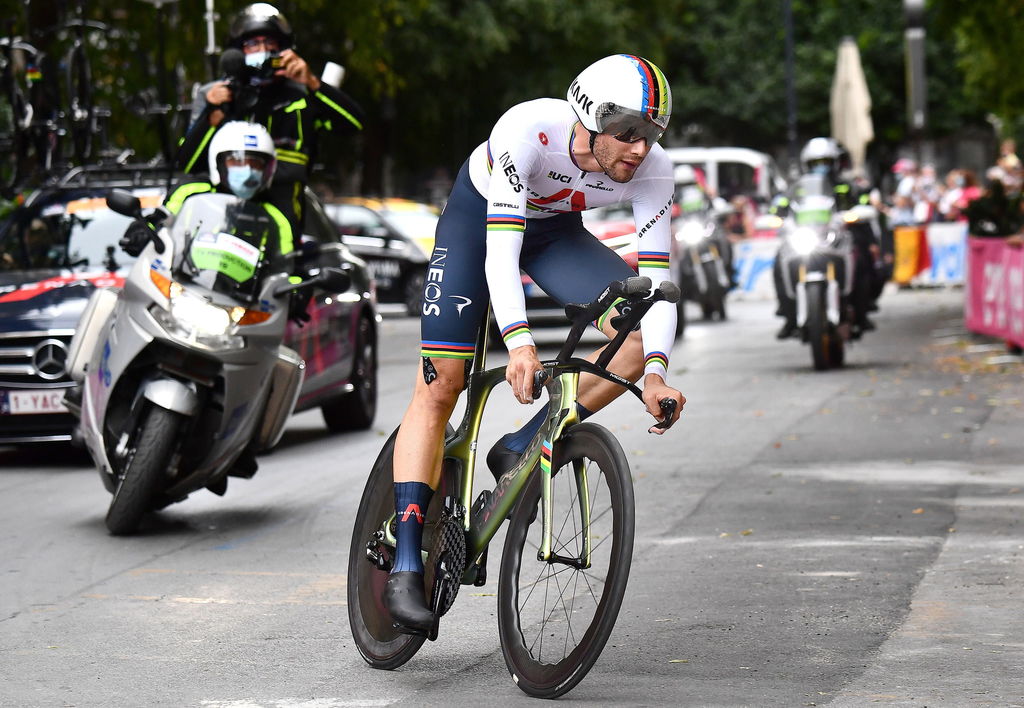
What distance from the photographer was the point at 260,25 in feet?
36.9

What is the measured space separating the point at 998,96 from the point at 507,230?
28.4 m

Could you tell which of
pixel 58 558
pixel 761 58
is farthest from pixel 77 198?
pixel 761 58

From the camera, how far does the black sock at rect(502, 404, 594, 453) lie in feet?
17.5

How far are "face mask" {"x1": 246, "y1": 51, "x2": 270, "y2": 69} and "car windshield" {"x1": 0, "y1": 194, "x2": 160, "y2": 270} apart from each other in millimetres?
1148

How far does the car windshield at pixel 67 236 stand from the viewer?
11.4 metres

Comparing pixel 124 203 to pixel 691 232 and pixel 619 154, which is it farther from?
pixel 691 232

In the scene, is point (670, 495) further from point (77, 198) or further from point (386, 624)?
point (77, 198)

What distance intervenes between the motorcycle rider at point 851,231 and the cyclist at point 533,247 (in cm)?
1114

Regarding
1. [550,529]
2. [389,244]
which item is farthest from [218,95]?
[389,244]

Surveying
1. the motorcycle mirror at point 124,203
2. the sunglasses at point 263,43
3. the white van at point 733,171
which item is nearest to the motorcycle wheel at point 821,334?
the sunglasses at point 263,43

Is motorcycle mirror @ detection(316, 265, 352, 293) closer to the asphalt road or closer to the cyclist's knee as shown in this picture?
the asphalt road

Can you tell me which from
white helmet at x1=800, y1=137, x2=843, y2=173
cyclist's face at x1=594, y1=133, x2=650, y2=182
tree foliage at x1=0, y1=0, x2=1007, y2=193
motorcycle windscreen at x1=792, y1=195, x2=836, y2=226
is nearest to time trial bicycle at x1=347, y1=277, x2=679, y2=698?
cyclist's face at x1=594, y1=133, x2=650, y2=182

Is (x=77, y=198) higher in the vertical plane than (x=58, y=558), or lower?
higher

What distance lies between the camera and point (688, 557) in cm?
753
